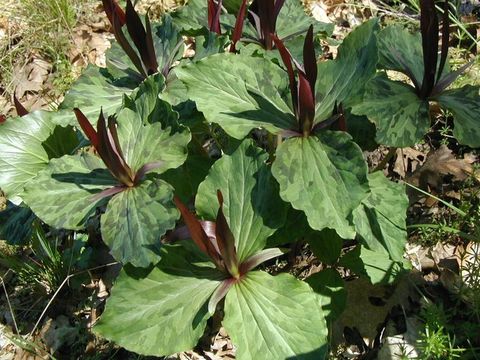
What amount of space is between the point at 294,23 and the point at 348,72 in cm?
72

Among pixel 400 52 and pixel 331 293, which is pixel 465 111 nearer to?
pixel 400 52

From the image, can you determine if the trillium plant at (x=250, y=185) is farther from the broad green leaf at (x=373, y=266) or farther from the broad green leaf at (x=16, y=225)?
the broad green leaf at (x=16, y=225)

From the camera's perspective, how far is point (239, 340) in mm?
1611

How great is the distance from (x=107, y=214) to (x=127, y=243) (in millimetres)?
149

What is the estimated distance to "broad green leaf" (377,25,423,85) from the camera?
191 centimetres

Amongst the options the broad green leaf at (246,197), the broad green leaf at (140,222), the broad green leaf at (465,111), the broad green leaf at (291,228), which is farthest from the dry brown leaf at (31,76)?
the broad green leaf at (465,111)

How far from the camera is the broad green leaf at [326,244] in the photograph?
1.97 metres

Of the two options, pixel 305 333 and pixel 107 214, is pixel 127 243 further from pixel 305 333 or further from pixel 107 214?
pixel 305 333

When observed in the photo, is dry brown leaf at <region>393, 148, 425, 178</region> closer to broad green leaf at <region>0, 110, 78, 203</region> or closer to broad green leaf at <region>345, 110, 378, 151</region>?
broad green leaf at <region>345, 110, 378, 151</region>

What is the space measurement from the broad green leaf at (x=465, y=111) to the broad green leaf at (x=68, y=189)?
1.23 meters

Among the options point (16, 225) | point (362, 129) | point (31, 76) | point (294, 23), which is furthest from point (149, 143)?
point (31, 76)

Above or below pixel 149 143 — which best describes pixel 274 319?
below

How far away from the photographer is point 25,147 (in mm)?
2146

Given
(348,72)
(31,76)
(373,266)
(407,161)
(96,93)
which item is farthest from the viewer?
(31,76)
